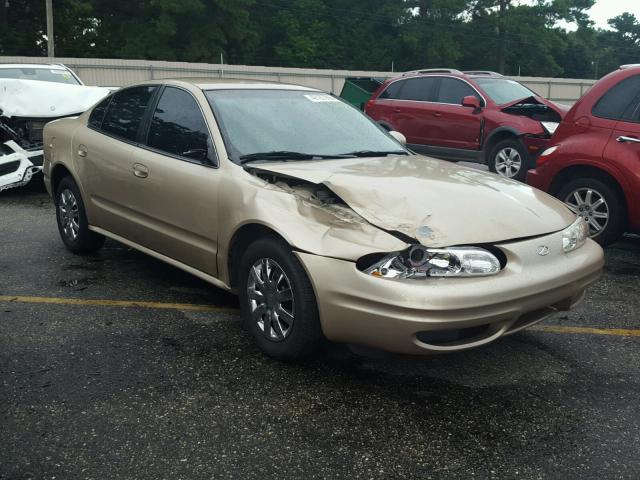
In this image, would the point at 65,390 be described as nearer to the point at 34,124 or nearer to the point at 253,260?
the point at 253,260

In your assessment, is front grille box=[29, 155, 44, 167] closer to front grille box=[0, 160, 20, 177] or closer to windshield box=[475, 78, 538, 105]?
front grille box=[0, 160, 20, 177]

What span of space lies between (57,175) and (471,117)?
7017mm

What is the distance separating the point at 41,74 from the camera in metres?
11.5

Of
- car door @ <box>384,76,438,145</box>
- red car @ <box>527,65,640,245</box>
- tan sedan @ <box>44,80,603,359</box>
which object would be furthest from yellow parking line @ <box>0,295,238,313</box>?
car door @ <box>384,76,438,145</box>

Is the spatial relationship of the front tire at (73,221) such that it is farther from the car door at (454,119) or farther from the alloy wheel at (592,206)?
the car door at (454,119)

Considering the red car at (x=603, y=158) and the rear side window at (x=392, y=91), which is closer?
the red car at (x=603, y=158)

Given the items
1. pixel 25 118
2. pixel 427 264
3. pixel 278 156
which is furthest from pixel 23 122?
pixel 427 264

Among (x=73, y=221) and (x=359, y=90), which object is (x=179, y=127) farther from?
(x=359, y=90)

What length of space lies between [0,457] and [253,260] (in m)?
1.60

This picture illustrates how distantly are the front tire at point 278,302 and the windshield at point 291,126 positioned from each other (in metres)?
0.77

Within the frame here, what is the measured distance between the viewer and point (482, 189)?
13.3 feet

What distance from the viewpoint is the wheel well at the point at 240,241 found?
3.96m

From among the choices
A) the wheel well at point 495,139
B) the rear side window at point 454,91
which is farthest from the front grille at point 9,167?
the wheel well at point 495,139

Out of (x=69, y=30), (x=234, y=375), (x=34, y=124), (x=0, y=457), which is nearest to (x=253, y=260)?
(x=234, y=375)
